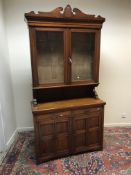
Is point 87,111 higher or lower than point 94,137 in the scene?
higher

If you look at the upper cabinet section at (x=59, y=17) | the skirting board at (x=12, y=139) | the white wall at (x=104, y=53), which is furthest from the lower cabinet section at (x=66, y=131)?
the upper cabinet section at (x=59, y=17)

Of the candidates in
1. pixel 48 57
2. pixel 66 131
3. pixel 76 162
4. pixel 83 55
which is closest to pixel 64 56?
pixel 48 57

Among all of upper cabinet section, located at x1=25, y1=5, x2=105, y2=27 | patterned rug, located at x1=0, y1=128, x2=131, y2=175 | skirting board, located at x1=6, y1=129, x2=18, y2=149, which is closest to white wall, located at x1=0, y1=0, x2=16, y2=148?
skirting board, located at x1=6, y1=129, x2=18, y2=149

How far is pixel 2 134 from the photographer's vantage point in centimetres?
237

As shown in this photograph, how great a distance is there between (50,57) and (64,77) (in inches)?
13.9

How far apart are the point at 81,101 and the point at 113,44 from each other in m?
1.32

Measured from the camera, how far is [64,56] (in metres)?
2.10

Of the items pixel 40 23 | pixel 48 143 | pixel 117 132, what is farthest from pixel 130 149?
pixel 40 23

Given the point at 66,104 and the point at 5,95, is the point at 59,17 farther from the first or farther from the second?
the point at 5,95

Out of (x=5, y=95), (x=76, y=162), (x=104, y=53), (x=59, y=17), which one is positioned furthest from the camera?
(x=104, y=53)

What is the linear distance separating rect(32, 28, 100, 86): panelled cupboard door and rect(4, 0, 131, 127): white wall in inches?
27.1

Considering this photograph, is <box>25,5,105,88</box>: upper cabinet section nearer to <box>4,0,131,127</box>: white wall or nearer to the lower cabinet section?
the lower cabinet section

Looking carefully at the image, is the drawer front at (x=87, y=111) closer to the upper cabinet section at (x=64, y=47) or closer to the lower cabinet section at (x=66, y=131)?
the lower cabinet section at (x=66, y=131)

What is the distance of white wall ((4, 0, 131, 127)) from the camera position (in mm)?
2562
